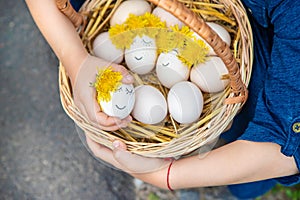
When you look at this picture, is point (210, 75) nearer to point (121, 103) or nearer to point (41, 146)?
point (121, 103)

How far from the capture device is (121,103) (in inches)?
36.3

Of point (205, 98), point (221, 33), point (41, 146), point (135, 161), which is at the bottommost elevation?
point (41, 146)

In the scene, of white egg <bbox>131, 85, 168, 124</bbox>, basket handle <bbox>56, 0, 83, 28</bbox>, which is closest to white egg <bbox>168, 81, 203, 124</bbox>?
white egg <bbox>131, 85, 168, 124</bbox>

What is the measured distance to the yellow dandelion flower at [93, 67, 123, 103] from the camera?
92 centimetres

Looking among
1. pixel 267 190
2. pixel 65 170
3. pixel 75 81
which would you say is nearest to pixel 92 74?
pixel 75 81

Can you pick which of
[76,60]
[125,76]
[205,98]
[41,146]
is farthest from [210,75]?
[41,146]

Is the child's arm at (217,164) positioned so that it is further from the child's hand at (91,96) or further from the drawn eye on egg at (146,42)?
the drawn eye on egg at (146,42)

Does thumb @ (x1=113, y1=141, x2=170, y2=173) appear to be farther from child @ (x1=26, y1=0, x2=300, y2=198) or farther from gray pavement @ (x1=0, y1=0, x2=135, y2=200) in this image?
gray pavement @ (x1=0, y1=0, x2=135, y2=200)

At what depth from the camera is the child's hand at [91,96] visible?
0.94m

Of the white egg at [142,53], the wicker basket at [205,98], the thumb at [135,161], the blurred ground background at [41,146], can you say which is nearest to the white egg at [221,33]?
the wicker basket at [205,98]

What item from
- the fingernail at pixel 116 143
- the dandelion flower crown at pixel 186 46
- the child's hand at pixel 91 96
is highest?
the dandelion flower crown at pixel 186 46

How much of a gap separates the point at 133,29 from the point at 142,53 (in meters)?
0.06

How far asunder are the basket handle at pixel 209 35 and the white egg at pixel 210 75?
0.21 feet

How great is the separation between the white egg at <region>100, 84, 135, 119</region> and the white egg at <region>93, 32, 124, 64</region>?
0.42ft
